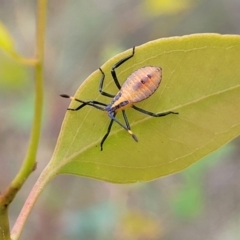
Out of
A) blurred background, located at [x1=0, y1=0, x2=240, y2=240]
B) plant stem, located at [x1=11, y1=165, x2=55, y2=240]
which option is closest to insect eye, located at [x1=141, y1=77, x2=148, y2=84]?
plant stem, located at [x1=11, y1=165, x2=55, y2=240]

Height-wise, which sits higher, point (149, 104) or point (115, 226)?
point (149, 104)

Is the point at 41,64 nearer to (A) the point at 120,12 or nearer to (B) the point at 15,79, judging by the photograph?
(B) the point at 15,79

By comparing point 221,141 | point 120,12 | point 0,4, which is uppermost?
point 221,141

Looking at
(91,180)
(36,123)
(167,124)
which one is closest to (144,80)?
(167,124)

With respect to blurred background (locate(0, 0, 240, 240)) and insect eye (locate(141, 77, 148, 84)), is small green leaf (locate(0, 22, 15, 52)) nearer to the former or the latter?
insect eye (locate(141, 77, 148, 84))

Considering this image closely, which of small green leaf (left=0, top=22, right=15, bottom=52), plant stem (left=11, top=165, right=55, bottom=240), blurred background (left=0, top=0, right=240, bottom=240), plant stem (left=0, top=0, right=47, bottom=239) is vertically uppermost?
small green leaf (left=0, top=22, right=15, bottom=52)

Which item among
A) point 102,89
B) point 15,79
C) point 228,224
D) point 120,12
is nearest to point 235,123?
point 102,89

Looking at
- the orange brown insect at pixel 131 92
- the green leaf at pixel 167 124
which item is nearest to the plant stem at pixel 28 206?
the green leaf at pixel 167 124
